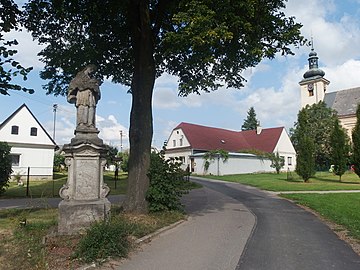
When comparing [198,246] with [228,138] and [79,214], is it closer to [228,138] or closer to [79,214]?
[79,214]

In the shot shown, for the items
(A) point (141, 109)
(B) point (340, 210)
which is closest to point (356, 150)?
(B) point (340, 210)

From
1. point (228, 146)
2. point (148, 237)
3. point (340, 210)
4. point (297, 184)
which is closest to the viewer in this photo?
point (148, 237)

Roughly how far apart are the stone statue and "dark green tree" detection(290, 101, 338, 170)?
4819cm

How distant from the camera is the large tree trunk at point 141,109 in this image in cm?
990

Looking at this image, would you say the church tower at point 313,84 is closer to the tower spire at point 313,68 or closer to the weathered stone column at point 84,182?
the tower spire at point 313,68

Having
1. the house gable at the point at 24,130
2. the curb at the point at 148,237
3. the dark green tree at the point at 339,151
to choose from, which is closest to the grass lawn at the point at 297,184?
the dark green tree at the point at 339,151

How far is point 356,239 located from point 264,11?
6181 mm

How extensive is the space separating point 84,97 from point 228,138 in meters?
46.8

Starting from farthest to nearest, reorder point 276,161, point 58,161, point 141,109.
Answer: point 276,161 → point 58,161 → point 141,109

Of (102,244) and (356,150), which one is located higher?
(356,150)

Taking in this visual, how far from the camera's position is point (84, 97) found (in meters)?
8.41

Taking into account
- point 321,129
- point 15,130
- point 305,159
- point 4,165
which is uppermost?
point 321,129

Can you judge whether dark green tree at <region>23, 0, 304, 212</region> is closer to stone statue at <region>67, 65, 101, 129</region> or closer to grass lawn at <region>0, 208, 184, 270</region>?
grass lawn at <region>0, 208, 184, 270</region>

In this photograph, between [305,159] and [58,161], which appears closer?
[305,159]
